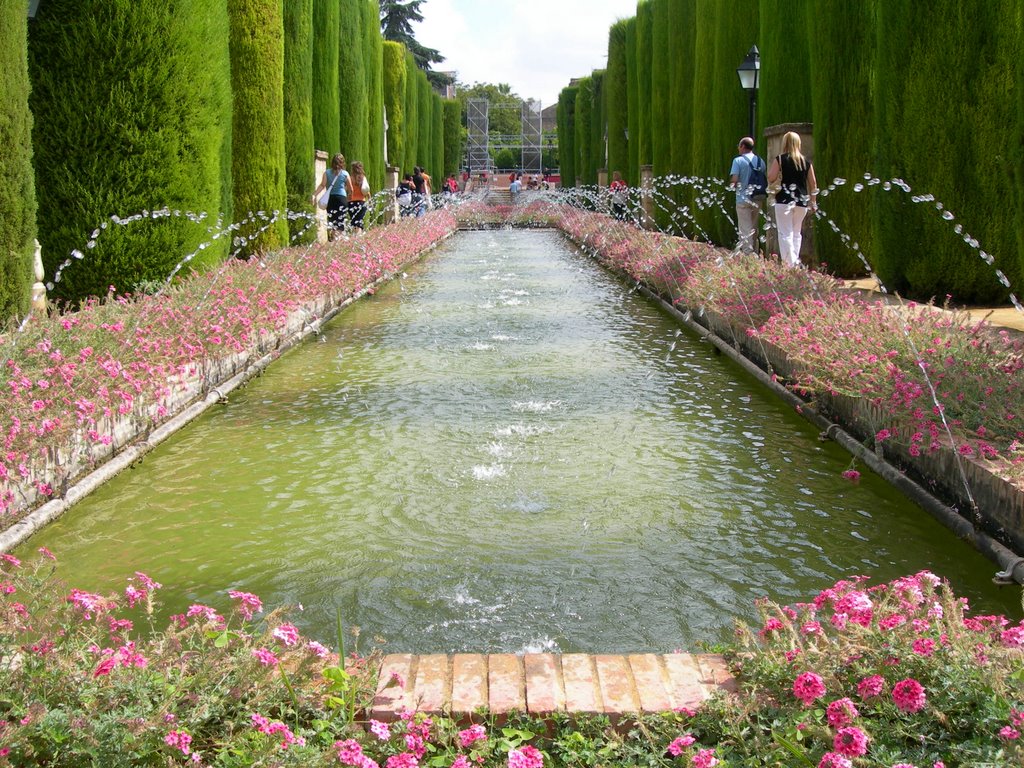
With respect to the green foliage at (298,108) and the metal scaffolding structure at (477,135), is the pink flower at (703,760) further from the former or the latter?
the metal scaffolding structure at (477,135)

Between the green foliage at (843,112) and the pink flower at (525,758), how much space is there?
30.4 ft

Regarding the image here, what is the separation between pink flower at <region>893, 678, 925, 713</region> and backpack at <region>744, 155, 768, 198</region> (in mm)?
10177

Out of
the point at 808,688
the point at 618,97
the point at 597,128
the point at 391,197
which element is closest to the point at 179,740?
the point at 808,688

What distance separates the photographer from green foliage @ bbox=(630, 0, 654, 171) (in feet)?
72.9

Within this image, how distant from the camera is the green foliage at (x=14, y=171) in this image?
228 inches

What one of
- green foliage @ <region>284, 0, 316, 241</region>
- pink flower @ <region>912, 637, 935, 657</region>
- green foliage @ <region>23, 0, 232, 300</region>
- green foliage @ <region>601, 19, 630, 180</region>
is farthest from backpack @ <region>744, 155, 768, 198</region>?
green foliage @ <region>601, 19, 630, 180</region>

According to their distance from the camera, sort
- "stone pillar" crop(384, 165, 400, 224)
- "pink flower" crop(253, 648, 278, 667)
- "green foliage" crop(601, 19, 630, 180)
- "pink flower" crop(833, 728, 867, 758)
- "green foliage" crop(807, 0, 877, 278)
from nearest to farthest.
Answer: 1. "pink flower" crop(833, 728, 867, 758)
2. "pink flower" crop(253, 648, 278, 667)
3. "green foliage" crop(807, 0, 877, 278)
4. "stone pillar" crop(384, 165, 400, 224)
5. "green foliage" crop(601, 19, 630, 180)

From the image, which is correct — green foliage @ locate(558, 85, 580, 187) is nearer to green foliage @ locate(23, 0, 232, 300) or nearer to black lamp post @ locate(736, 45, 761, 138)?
black lamp post @ locate(736, 45, 761, 138)

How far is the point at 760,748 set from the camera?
208 centimetres

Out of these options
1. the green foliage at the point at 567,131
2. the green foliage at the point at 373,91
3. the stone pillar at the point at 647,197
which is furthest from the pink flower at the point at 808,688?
the green foliage at the point at 567,131

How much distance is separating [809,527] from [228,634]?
231cm

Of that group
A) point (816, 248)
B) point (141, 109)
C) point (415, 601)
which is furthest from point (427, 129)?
point (415, 601)

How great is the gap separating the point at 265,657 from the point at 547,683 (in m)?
0.64

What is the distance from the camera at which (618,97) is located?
27156 mm
